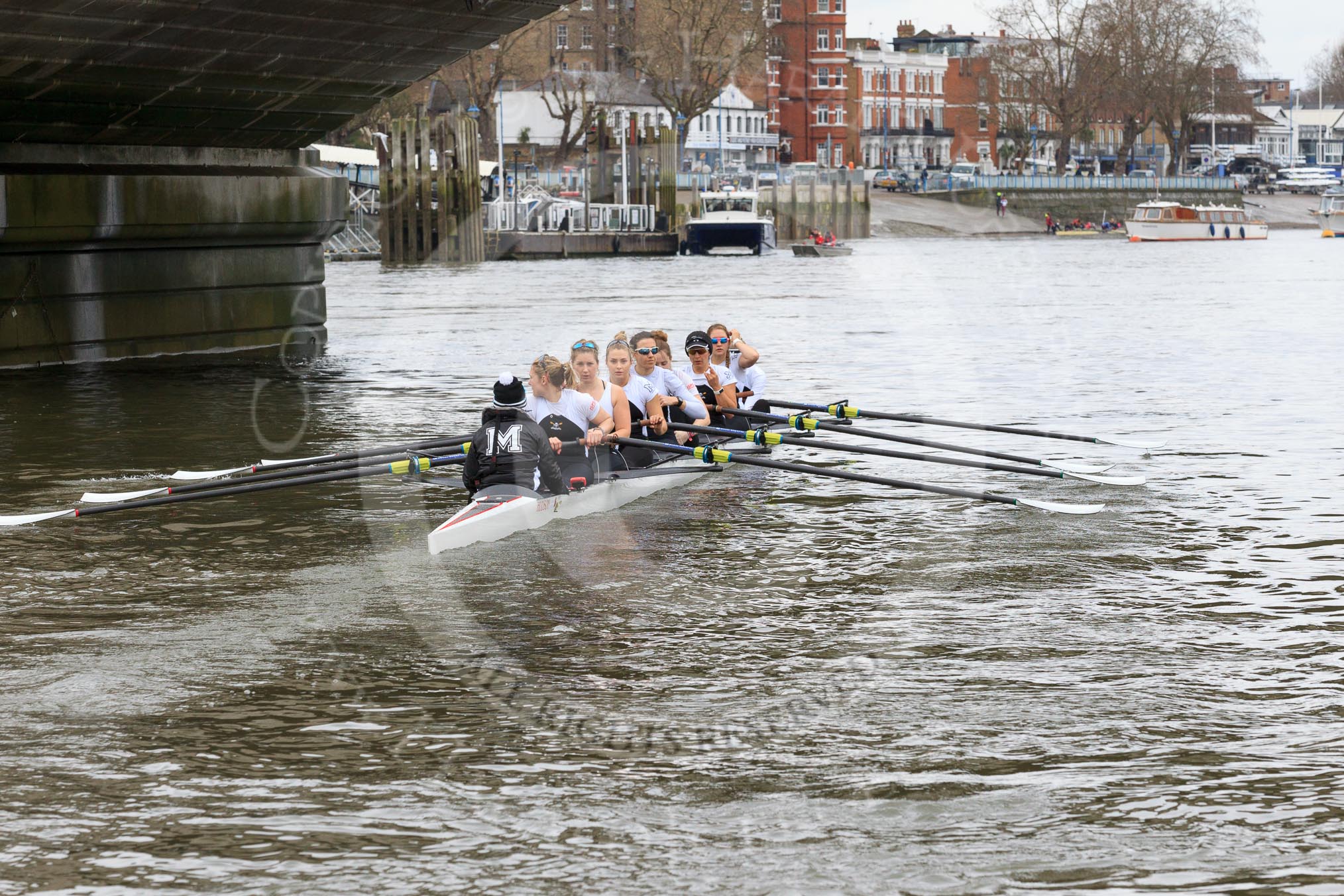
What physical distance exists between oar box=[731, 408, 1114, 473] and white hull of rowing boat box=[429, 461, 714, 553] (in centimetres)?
185

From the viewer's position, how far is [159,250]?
2466 centimetres

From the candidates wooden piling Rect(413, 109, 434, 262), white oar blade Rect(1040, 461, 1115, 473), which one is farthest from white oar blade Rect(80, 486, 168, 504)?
wooden piling Rect(413, 109, 434, 262)

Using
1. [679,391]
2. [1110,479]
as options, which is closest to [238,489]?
[679,391]

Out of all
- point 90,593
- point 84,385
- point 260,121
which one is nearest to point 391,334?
point 260,121

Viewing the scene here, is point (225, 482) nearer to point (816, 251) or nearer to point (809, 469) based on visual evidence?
point (809, 469)

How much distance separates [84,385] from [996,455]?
1217cm

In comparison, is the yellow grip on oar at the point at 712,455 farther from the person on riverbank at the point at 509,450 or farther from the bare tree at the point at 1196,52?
the bare tree at the point at 1196,52

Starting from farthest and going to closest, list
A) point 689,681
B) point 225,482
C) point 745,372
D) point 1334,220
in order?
point 1334,220 → point 745,372 → point 225,482 → point 689,681

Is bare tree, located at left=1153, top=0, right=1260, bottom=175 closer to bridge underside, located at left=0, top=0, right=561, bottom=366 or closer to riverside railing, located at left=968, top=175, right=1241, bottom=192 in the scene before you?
riverside railing, located at left=968, top=175, right=1241, bottom=192

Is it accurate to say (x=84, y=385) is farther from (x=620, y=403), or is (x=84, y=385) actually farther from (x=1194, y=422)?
(x=1194, y=422)

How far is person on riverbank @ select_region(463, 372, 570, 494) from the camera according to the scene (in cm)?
1176

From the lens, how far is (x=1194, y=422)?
18.6m

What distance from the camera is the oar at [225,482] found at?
12.4 m

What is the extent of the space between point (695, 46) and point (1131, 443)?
68278 mm
